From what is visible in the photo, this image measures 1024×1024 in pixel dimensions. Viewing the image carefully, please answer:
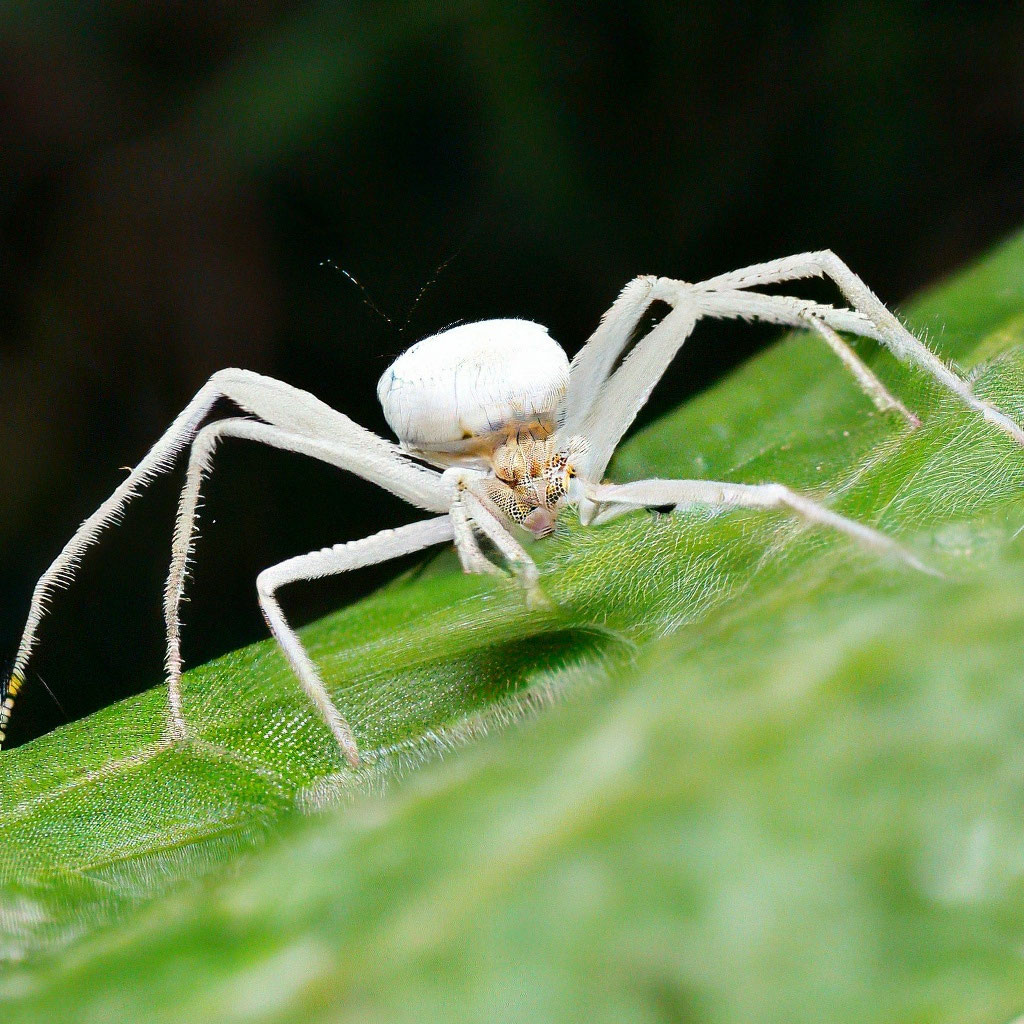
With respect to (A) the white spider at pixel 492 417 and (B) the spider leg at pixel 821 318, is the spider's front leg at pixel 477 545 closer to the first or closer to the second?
(A) the white spider at pixel 492 417

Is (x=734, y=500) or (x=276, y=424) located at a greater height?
(x=276, y=424)

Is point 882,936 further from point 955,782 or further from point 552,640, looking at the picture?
point 552,640

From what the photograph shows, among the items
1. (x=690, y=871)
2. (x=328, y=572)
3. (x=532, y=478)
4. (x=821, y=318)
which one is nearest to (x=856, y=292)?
(x=821, y=318)

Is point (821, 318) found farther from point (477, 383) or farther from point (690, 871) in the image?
point (690, 871)

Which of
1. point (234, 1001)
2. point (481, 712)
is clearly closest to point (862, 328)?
point (481, 712)

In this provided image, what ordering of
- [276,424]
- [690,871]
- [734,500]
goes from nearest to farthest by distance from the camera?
[690,871]
[734,500]
[276,424]

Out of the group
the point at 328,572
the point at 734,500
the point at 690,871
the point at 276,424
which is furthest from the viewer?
the point at 276,424

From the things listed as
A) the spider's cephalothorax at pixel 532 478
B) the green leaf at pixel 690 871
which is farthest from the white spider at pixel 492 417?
the green leaf at pixel 690 871
